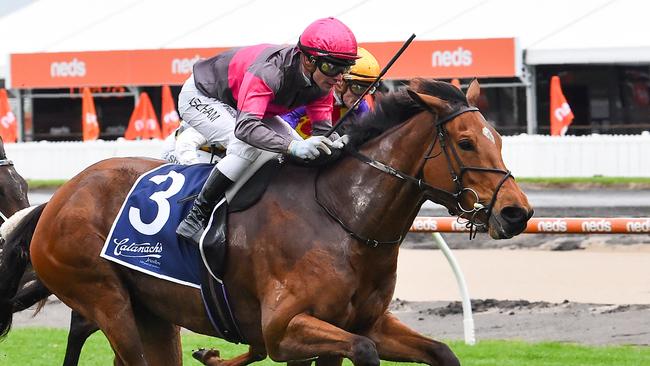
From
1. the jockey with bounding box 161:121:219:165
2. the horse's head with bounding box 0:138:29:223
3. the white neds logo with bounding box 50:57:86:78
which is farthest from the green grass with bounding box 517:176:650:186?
the jockey with bounding box 161:121:219:165

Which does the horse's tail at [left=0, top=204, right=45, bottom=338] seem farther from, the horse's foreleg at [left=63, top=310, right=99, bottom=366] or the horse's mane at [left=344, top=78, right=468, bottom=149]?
the horse's mane at [left=344, top=78, right=468, bottom=149]

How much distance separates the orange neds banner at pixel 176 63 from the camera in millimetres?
20469

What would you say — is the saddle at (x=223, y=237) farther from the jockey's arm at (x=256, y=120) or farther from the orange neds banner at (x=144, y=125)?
the orange neds banner at (x=144, y=125)

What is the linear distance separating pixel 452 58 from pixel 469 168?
16.1 meters

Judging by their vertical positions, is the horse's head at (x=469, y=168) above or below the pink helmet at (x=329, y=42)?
below

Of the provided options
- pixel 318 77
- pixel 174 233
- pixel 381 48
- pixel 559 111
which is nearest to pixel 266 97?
pixel 318 77

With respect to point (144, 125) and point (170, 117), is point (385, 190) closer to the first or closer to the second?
point (170, 117)

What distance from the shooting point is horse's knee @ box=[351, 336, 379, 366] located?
15.8 feet

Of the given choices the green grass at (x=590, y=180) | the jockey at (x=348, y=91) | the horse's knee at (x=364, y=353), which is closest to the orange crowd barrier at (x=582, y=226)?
the jockey at (x=348, y=91)

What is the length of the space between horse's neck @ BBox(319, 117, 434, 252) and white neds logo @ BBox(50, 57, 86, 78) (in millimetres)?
18772

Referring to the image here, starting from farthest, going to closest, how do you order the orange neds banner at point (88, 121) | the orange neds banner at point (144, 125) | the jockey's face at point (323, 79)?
the orange neds banner at point (88, 121) < the orange neds banner at point (144, 125) < the jockey's face at point (323, 79)

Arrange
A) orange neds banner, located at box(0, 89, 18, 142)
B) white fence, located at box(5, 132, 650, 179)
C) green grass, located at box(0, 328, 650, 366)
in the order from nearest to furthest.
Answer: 1. green grass, located at box(0, 328, 650, 366)
2. white fence, located at box(5, 132, 650, 179)
3. orange neds banner, located at box(0, 89, 18, 142)

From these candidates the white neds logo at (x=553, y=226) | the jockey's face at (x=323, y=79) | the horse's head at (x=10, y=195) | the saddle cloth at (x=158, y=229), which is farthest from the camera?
the horse's head at (x=10, y=195)

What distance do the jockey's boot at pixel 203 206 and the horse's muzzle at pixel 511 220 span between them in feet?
4.19
